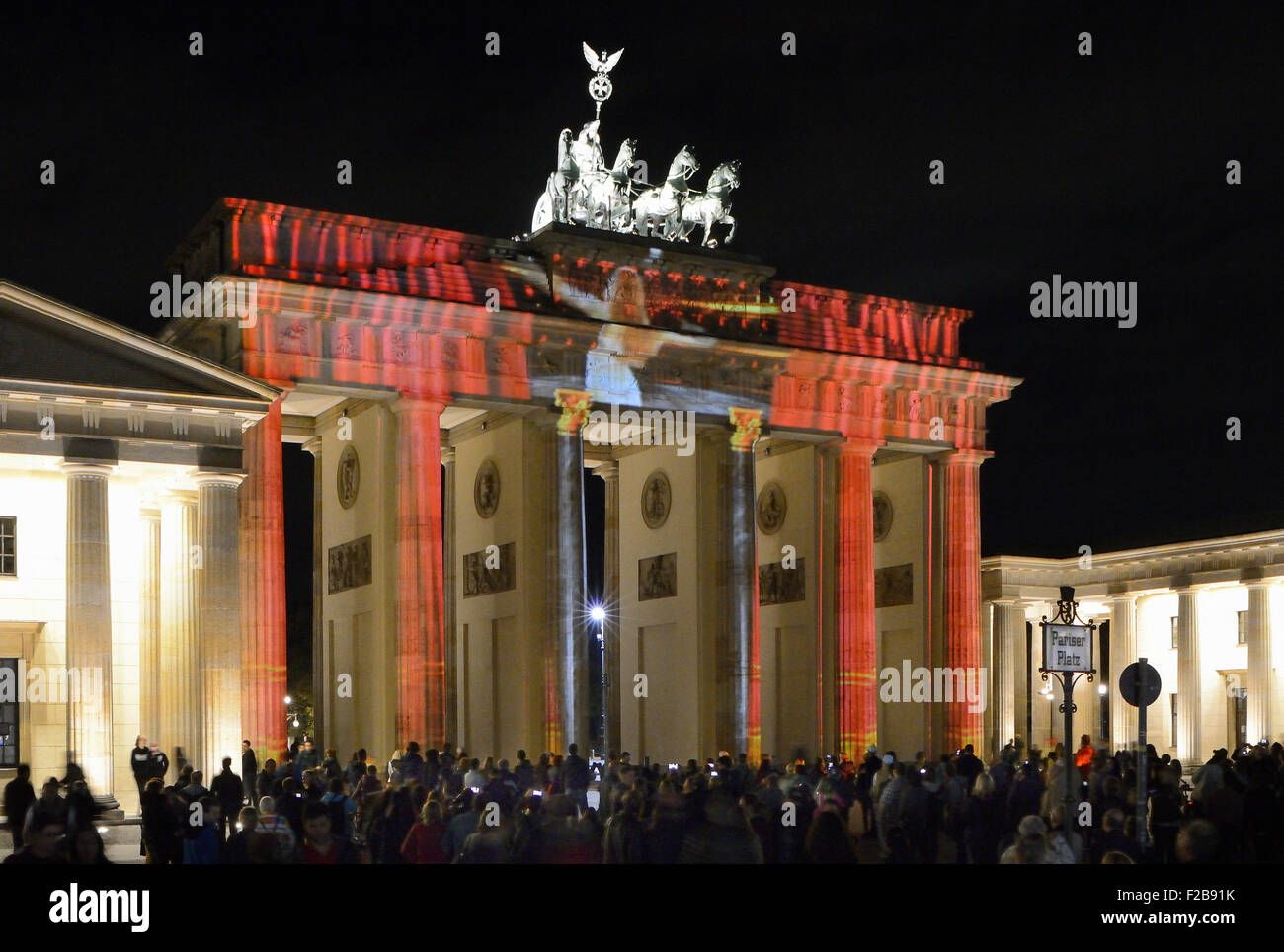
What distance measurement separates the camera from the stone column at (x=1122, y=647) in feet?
207

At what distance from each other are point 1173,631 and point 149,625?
42.4 m

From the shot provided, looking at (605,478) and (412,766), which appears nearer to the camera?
(412,766)

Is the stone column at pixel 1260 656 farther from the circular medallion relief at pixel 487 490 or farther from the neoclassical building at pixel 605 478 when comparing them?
the circular medallion relief at pixel 487 490

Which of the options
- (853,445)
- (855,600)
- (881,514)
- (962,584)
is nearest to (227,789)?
(855,600)

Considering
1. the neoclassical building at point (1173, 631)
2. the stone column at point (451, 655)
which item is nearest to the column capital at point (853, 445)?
the stone column at point (451, 655)

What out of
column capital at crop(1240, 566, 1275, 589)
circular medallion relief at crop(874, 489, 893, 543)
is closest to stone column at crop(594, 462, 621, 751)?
circular medallion relief at crop(874, 489, 893, 543)

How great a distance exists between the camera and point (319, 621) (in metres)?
46.7

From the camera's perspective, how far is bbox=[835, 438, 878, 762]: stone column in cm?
4900

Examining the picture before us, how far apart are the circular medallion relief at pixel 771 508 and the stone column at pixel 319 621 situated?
48.4 feet

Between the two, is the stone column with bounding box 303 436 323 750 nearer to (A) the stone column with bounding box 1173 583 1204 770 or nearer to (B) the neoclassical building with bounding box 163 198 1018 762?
(B) the neoclassical building with bounding box 163 198 1018 762

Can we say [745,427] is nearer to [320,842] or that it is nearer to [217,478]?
[217,478]

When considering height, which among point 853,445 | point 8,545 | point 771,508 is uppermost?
point 853,445
